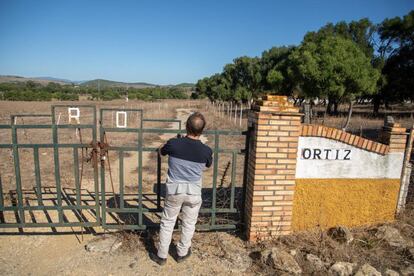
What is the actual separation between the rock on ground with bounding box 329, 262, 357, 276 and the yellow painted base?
2.79 feet

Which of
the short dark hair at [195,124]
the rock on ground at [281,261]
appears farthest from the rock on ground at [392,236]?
the short dark hair at [195,124]

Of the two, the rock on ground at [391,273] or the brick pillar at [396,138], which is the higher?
the brick pillar at [396,138]

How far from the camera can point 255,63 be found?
36.7 m

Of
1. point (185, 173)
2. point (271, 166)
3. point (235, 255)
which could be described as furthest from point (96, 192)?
point (271, 166)

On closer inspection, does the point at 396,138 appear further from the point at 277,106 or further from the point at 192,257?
the point at 192,257

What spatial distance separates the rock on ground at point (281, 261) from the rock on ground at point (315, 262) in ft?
0.72

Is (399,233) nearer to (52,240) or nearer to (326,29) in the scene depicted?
(52,240)

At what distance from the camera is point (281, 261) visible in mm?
3422

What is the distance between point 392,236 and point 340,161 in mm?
1214

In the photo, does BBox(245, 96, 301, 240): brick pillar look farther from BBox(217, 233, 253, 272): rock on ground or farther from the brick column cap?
BBox(217, 233, 253, 272): rock on ground

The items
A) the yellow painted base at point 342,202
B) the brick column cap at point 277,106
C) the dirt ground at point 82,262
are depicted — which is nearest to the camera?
the dirt ground at point 82,262

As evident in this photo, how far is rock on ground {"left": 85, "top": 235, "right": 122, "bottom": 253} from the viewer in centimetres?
378

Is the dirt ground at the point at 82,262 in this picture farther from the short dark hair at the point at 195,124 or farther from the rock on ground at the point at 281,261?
the short dark hair at the point at 195,124

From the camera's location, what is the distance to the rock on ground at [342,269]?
336 centimetres
